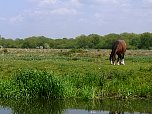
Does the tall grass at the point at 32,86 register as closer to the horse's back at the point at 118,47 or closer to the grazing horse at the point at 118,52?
the grazing horse at the point at 118,52

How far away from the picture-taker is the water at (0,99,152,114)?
53.2ft

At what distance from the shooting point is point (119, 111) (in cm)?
1644

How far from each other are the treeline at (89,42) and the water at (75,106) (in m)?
58.9

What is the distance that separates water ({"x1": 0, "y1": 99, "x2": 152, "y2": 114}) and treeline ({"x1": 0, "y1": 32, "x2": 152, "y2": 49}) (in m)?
58.9

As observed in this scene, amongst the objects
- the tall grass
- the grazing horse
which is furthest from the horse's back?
the tall grass

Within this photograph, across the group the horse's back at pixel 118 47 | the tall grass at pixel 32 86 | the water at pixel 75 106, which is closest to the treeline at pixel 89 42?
the horse's back at pixel 118 47

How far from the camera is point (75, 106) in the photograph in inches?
Result: 680

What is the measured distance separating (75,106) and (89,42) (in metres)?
71.6

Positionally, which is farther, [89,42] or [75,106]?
[89,42]

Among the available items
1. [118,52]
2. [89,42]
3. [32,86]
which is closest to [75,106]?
[32,86]

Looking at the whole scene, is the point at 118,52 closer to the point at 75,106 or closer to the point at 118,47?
the point at 118,47

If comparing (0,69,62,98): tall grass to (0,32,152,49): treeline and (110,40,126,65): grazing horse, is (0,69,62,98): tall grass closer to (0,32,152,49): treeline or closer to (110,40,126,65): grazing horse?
(110,40,126,65): grazing horse

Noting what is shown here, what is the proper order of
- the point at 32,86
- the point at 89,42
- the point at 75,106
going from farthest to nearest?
the point at 89,42, the point at 32,86, the point at 75,106

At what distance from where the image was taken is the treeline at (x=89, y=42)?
8019cm
